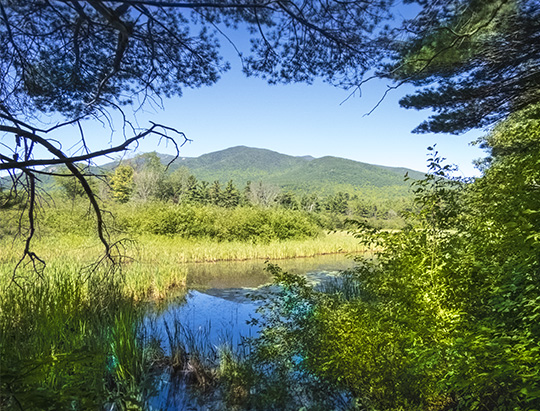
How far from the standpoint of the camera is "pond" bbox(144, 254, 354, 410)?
3953 millimetres

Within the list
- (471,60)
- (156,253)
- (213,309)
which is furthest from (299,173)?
(471,60)

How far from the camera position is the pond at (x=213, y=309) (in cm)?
395

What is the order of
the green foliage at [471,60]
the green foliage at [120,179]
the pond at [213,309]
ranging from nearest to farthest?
the green foliage at [120,179]
the green foliage at [471,60]
the pond at [213,309]

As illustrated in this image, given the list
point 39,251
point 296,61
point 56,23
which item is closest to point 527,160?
point 296,61

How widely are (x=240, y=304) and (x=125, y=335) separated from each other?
434 centimetres

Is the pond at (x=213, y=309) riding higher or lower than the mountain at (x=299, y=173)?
lower

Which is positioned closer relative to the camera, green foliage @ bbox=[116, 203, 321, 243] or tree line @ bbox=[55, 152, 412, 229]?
green foliage @ bbox=[116, 203, 321, 243]

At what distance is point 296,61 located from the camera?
3166mm

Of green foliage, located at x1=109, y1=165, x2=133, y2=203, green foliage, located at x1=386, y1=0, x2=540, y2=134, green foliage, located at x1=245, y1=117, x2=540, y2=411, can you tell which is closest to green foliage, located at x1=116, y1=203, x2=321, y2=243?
green foliage, located at x1=109, y1=165, x2=133, y2=203

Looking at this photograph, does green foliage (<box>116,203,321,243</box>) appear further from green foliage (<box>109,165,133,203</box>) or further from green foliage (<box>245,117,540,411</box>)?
green foliage (<box>245,117,540,411</box>)

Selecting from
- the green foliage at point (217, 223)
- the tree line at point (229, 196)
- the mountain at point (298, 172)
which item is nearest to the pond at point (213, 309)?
the green foliage at point (217, 223)

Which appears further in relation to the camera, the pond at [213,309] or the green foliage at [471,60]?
the pond at [213,309]

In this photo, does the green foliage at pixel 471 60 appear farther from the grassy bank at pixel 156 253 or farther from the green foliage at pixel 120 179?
the grassy bank at pixel 156 253

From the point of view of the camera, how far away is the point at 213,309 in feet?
24.9
